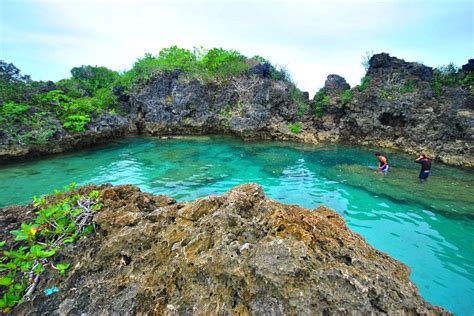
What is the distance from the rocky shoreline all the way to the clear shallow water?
7.06 feet

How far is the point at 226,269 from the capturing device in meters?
2.43

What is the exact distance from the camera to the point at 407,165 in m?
13.7

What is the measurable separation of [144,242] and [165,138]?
62.3 ft

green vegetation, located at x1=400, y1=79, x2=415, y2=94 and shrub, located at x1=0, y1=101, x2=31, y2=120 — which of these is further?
green vegetation, located at x1=400, y1=79, x2=415, y2=94

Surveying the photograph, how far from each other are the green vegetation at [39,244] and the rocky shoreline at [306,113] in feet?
45.4

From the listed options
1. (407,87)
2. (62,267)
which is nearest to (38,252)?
(62,267)

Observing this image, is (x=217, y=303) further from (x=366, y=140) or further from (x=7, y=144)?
(x=366, y=140)

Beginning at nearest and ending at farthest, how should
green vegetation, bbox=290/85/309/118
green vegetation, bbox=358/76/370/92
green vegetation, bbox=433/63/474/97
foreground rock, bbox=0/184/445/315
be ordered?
1. foreground rock, bbox=0/184/445/315
2. green vegetation, bbox=433/63/474/97
3. green vegetation, bbox=358/76/370/92
4. green vegetation, bbox=290/85/309/118

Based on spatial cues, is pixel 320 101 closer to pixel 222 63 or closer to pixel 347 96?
pixel 347 96

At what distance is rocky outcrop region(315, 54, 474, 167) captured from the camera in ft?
51.4

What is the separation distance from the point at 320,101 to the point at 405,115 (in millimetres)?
6869

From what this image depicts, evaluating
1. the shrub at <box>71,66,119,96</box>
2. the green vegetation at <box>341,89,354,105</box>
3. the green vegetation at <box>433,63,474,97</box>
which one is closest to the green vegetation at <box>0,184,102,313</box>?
the green vegetation at <box>341,89,354,105</box>

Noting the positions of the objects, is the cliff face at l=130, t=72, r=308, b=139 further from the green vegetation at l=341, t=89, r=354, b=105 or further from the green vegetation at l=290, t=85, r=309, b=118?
the green vegetation at l=341, t=89, r=354, b=105

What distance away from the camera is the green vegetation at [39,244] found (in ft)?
7.93
